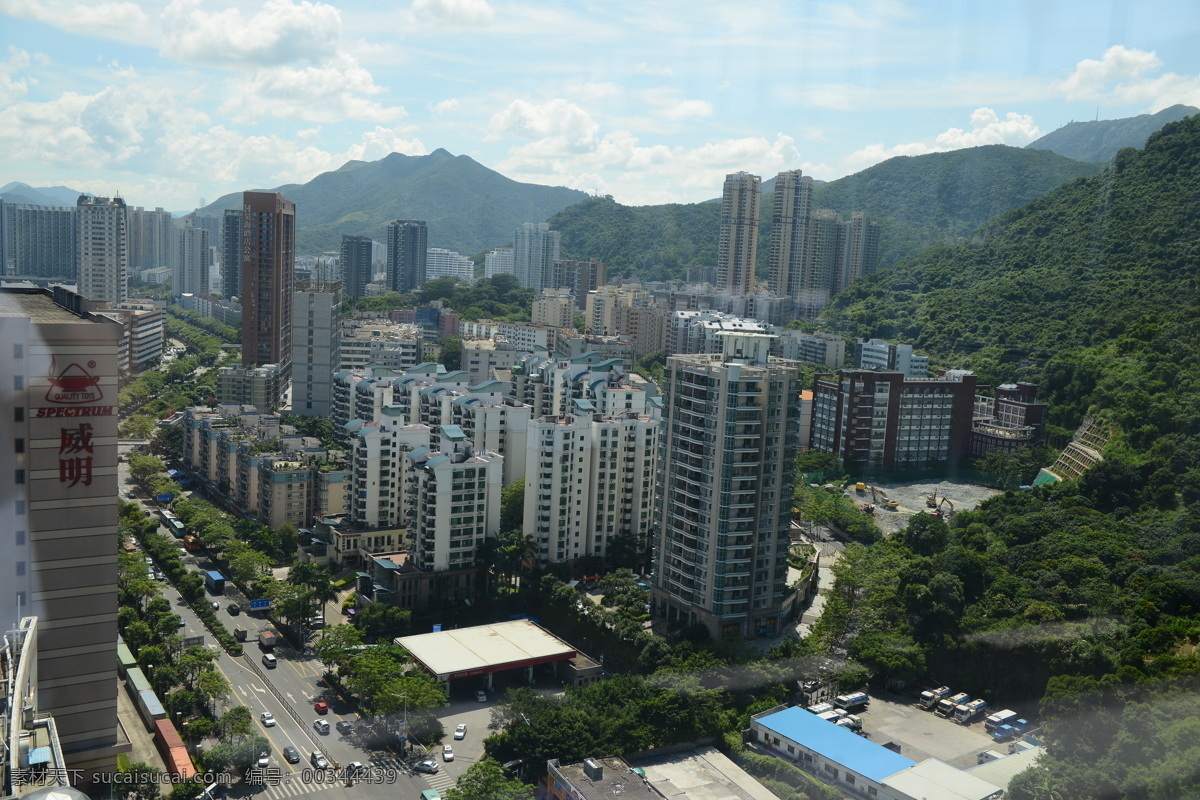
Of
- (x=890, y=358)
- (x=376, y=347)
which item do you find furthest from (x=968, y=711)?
(x=376, y=347)

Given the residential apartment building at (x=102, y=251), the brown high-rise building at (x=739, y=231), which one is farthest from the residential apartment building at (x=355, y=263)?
the brown high-rise building at (x=739, y=231)

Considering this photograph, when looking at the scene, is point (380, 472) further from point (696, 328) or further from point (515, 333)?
point (696, 328)

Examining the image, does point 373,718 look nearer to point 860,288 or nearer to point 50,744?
point 50,744

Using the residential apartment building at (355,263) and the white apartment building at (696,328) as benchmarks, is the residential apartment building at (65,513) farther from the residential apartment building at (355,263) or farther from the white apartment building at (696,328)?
→ the residential apartment building at (355,263)

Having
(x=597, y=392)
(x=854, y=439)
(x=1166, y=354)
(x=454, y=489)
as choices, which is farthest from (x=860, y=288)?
(x=454, y=489)

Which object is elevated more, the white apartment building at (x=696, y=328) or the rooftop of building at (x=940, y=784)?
the white apartment building at (x=696, y=328)

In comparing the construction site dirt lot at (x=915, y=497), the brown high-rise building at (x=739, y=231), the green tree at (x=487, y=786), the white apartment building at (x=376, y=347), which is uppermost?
the brown high-rise building at (x=739, y=231)

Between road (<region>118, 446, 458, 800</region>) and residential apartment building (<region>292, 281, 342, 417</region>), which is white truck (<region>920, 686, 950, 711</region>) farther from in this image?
residential apartment building (<region>292, 281, 342, 417</region>)
